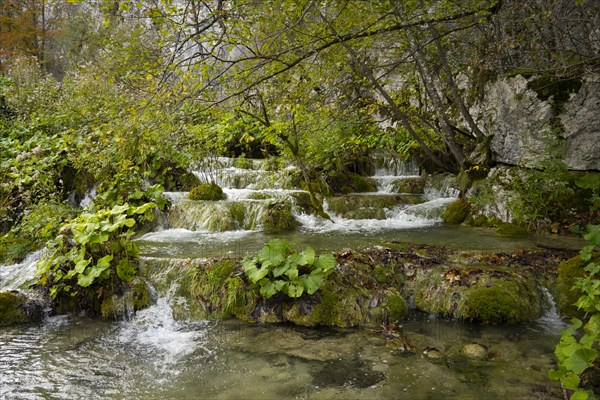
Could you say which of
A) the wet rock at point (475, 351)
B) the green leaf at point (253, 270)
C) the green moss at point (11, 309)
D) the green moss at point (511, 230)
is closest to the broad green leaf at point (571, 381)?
the wet rock at point (475, 351)

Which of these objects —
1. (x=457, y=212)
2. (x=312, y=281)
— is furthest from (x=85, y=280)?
(x=457, y=212)

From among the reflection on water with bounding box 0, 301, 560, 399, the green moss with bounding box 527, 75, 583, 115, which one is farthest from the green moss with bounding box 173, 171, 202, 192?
the green moss with bounding box 527, 75, 583, 115

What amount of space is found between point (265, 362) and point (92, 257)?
2699mm

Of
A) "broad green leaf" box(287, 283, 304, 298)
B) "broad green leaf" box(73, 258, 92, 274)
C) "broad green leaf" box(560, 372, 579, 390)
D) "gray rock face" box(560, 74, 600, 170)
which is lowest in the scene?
"broad green leaf" box(560, 372, 579, 390)

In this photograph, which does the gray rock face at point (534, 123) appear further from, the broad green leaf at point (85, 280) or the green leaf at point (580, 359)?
the broad green leaf at point (85, 280)

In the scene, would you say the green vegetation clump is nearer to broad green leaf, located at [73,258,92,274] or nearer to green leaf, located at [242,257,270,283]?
green leaf, located at [242,257,270,283]

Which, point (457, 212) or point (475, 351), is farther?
point (457, 212)

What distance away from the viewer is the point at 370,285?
4.73m

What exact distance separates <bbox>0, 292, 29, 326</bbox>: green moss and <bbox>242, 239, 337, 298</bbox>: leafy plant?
2587mm

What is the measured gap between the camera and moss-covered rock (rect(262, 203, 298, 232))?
321 inches

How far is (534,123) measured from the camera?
825 cm

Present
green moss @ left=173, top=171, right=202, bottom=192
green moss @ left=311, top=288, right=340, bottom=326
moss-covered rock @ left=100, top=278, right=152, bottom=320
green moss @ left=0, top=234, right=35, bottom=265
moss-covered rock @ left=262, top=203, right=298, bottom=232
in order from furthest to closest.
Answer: green moss @ left=173, top=171, right=202, bottom=192 → moss-covered rock @ left=262, top=203, right=298, bottom=232 → green moss @ left=0, top=234, right=35, bottom=265 → moss-covered rock @ left=100, top=278, right=152, bottom=320 → green moss @ left=311, top=288, right=340, bottom=326

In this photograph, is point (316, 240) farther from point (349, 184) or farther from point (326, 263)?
point (349, 184)

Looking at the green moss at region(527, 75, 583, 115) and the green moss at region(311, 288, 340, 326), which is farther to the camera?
the green moss at region(527, 75, 583, 115)
